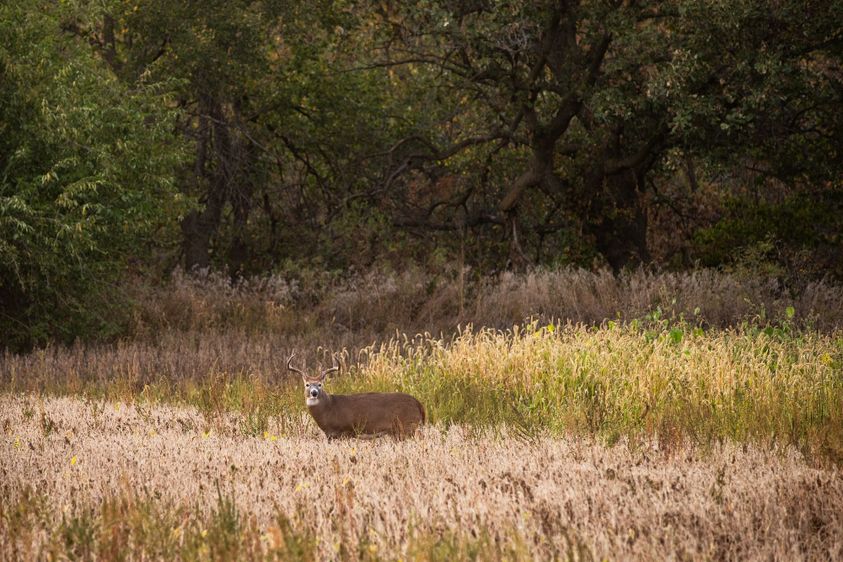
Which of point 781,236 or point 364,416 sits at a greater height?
point 781,236

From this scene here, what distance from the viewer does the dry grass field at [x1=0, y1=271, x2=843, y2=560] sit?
528cm

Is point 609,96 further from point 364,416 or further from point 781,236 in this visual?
point 364,416

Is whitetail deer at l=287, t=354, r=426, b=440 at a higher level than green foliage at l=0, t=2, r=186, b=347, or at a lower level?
lower

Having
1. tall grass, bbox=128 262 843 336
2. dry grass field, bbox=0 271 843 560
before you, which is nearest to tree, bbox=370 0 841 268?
tall grass, bbox=128 262 843 336

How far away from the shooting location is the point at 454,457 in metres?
7.36

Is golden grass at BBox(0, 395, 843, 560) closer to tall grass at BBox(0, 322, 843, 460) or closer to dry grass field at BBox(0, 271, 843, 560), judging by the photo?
dry grass field at BBox(0, 271, 843, 560)

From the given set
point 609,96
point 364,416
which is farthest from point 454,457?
point 609,96

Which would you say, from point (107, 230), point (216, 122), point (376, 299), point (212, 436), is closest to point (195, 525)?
point (212, 436)

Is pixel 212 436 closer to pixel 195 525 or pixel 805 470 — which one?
pixel 195 525

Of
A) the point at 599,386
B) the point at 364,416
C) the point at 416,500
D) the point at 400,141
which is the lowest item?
the point at 416,500

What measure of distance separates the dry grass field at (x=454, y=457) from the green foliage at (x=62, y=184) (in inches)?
52.7

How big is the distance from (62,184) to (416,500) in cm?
1140

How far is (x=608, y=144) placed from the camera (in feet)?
74.0

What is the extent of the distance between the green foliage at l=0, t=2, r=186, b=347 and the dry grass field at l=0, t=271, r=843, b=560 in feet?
4.39
